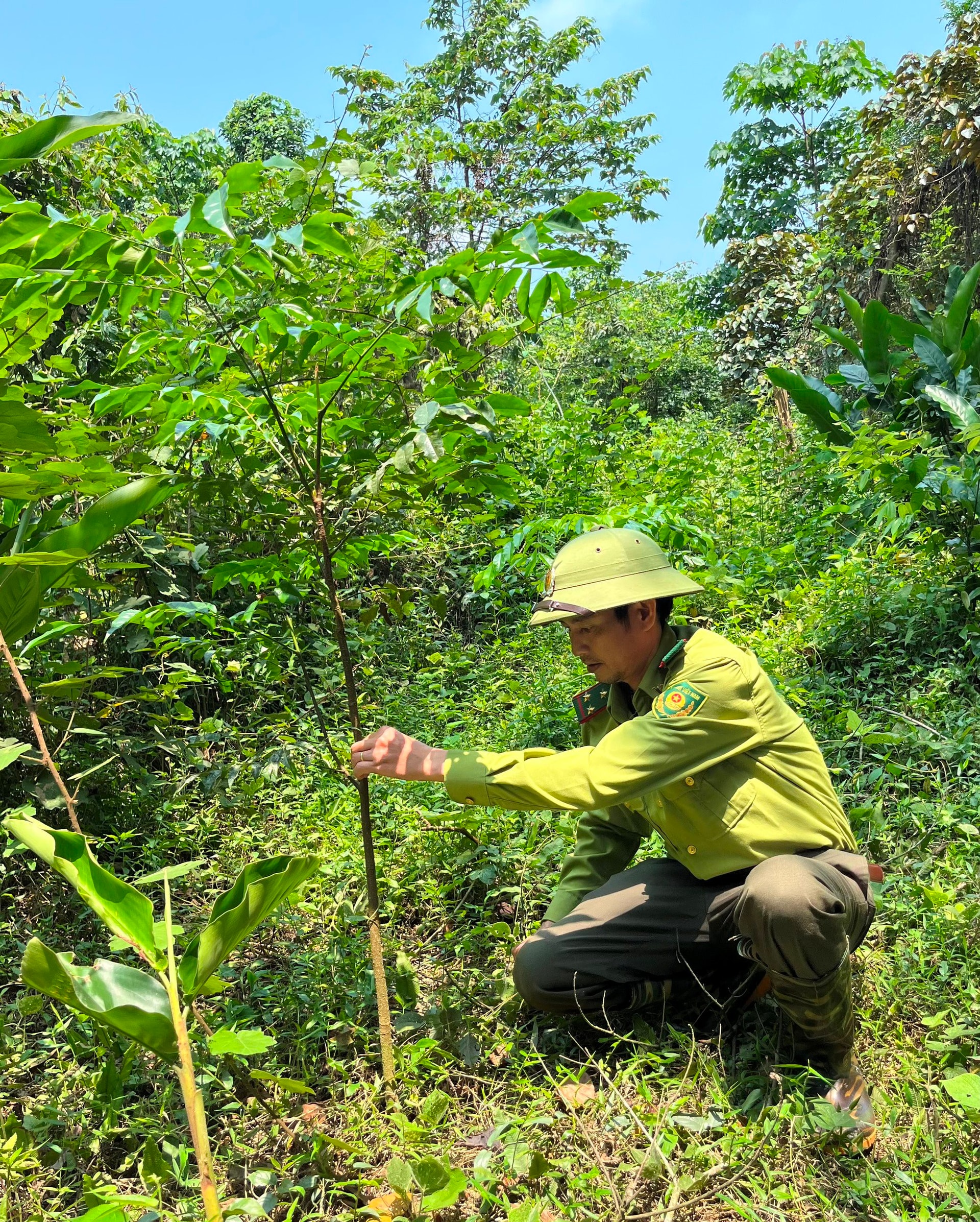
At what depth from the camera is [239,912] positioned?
1332mm

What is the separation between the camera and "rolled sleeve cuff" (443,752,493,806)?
1.81m

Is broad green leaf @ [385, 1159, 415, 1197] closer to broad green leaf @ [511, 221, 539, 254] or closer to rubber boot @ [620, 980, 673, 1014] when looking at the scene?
rubber boot @ [620, 980, 673, 1014]

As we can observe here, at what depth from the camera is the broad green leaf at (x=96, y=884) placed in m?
1.23

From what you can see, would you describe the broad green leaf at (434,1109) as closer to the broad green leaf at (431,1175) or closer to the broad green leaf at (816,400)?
the broad green leaf at (431,1175)

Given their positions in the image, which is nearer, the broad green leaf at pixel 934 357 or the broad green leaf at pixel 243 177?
the broad green leaf at pixel 243 177

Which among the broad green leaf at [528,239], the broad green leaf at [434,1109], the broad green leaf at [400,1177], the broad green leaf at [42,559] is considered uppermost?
the broad green leaf at [528,239]

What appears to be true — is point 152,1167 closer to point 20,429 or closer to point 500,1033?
point 500,1033

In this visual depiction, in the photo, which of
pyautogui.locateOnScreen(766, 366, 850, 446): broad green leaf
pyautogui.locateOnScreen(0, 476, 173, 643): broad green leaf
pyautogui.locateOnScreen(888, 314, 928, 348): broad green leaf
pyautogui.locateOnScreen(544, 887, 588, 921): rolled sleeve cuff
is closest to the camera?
pyautogui.locateOnScreen(0, 476, 173, 643): broad green leaf

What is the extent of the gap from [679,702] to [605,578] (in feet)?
1.07

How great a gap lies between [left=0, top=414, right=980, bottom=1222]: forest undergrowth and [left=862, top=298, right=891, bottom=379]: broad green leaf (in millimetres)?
1299

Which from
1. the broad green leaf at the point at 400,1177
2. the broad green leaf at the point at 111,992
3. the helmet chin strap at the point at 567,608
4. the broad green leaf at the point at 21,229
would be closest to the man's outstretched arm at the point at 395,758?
the helmet chin strap at the point at 567,608

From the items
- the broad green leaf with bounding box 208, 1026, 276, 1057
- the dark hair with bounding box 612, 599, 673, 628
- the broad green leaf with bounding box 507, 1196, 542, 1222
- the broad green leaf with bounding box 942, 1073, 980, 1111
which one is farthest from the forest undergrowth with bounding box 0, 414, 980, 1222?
the dark hair with bounding box 612, 599, 673, 628

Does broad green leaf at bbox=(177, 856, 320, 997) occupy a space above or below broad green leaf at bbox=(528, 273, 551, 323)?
below

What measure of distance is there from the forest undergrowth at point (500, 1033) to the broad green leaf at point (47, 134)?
4.41 feet
